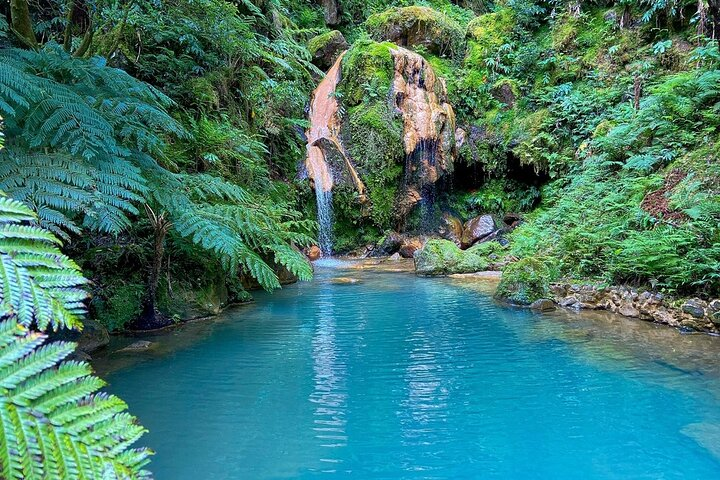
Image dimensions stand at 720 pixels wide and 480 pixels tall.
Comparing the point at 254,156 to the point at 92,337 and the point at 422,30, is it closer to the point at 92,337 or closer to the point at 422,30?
the point at 92,337

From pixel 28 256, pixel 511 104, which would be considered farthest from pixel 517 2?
pixel 28 256

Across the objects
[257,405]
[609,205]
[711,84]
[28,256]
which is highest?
[711,84]

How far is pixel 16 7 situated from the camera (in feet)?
15.8

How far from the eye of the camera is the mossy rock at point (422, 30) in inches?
718

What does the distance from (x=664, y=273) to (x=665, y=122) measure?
452 centimetres

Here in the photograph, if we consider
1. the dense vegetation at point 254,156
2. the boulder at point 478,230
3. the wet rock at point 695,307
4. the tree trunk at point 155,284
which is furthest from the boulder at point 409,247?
the tree trunk at point 155,284

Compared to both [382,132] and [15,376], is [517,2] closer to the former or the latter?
[382,132]

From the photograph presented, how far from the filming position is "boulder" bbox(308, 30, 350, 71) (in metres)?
17.3

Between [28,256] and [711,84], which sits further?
[711,84]

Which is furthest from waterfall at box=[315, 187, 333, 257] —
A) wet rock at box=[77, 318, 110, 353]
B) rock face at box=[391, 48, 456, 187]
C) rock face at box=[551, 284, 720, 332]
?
wet rock at box=[77, 318, 110, 353]

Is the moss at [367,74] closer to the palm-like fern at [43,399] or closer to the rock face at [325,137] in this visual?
the rock face at [325,137]

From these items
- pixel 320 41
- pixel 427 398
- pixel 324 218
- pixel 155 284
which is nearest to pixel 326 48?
pixel 320 41

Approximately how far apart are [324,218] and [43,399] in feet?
45.7

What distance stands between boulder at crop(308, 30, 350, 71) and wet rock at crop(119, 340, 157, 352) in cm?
1477
